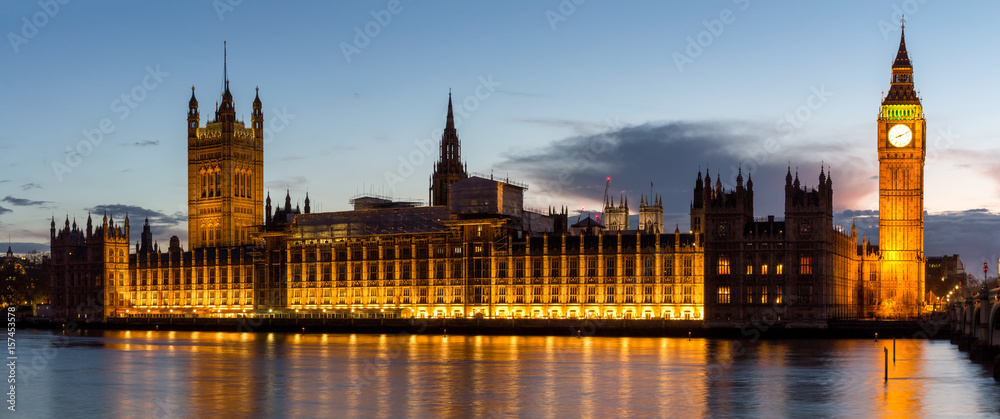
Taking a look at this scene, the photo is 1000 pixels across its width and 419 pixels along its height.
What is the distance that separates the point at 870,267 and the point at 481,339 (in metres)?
57.4

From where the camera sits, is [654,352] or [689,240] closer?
[654,352]

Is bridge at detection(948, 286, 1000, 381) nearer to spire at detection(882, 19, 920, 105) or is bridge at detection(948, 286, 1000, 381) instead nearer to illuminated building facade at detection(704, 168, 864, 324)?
illuminated building facade at detection(704, 168, 864, 324)

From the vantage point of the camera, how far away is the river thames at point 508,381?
5644 centimetres

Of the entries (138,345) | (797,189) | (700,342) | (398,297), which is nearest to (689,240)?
(797,189)

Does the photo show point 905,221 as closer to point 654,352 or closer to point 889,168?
point 889,168

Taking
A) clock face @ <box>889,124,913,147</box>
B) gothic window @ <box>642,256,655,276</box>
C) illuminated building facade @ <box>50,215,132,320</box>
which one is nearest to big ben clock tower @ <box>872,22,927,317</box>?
clock face @ <box>889,124,913,147</box>

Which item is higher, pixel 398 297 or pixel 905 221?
pixel 905 221

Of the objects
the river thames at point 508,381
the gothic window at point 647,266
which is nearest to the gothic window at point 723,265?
the gothic window at point 647,266

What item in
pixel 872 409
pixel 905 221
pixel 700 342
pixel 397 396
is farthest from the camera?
pixel 905 221

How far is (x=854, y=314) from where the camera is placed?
14362 cm

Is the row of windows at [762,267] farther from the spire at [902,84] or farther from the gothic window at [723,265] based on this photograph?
the spire at [902,84]

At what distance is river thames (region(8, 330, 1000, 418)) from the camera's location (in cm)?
5644

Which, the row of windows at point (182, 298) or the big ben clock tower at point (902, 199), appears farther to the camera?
the row of windows at point (182, 298)

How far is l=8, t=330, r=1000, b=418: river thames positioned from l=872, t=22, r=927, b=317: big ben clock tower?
42.5 m
